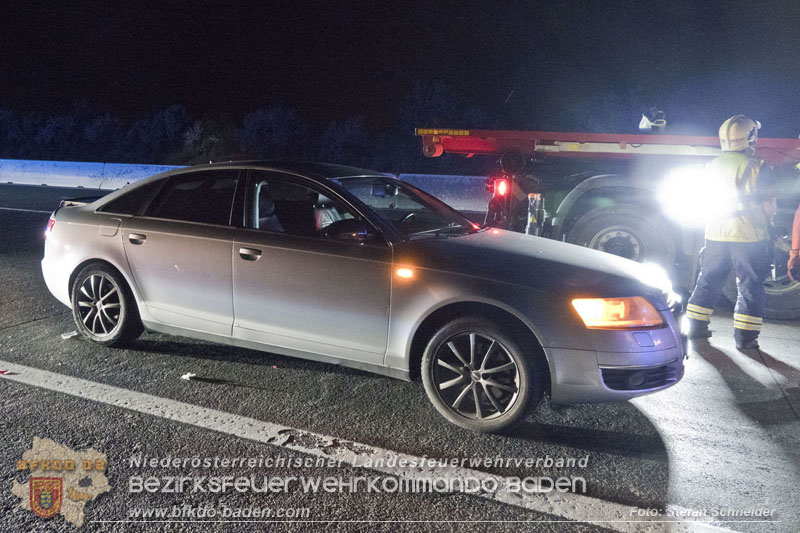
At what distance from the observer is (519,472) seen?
9.78ft

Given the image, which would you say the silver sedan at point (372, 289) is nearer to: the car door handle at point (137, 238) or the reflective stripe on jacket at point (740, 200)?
the car door handle at point (137, 238)

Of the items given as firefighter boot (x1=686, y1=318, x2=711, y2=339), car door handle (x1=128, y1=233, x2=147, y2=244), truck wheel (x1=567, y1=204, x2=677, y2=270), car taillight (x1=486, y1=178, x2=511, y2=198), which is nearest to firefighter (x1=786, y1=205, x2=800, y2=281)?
firefighter boot (x1=686, y1=318, x2=711, y2=339)

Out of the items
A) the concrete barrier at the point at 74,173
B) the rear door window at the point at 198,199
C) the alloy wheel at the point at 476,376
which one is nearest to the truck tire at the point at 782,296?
the alloy wheel at the point at 476,376

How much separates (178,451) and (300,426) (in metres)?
0.64

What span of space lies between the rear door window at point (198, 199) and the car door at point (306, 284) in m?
0.20

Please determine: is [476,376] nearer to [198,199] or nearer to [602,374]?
[602,374]

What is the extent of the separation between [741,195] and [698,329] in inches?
44.9

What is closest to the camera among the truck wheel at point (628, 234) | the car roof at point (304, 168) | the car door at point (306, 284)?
the car door at point (306, 284)

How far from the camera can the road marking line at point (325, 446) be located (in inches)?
104

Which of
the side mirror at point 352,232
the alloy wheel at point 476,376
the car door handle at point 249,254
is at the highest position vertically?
the side mirror at point 352,232

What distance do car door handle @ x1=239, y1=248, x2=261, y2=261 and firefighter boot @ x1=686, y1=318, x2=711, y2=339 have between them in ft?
11.8

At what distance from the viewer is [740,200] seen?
16.0 ft

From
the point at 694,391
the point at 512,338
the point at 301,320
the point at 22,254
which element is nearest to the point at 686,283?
the point at 694,391

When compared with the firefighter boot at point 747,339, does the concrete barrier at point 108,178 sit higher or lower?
higher
